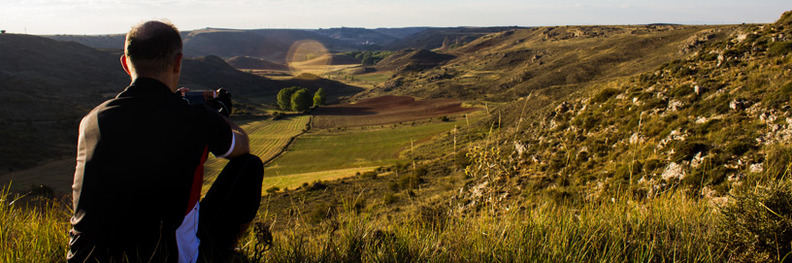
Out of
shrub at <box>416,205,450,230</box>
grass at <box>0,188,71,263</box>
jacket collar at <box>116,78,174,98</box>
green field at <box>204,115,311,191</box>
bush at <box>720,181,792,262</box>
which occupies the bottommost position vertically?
green field at <box>204,115,311,191</box>

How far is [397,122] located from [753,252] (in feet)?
243

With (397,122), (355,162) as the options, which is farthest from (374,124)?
(355,162)

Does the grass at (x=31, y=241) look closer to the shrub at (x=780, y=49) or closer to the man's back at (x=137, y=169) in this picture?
the man's back at (x=137, y=169)

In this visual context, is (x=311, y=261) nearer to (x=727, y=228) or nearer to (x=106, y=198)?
(x=106, y=198)

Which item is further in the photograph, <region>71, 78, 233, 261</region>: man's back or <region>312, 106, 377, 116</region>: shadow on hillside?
<region>312, 106, 377, 116</region>: shadow on hillside

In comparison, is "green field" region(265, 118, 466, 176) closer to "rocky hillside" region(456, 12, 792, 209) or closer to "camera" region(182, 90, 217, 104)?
"rocky hillside" region(456, 12, 792, 209)

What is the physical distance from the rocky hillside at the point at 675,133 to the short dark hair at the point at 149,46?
302 centimetres

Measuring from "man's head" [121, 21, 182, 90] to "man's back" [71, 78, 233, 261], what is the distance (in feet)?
0.36

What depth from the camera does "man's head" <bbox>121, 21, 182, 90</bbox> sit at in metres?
2.55

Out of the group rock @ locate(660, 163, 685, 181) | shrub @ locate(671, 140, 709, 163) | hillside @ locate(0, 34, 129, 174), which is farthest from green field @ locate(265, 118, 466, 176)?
rock @ locate(660, 163, 685, 181)

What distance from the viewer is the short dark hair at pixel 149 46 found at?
8.35 ft

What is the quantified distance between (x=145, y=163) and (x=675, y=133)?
56.5 ft

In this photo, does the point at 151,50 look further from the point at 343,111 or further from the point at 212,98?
the point at 343,111

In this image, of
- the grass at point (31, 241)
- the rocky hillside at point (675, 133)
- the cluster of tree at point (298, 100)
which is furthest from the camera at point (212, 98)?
the cluster of tree at point (298, 100)
